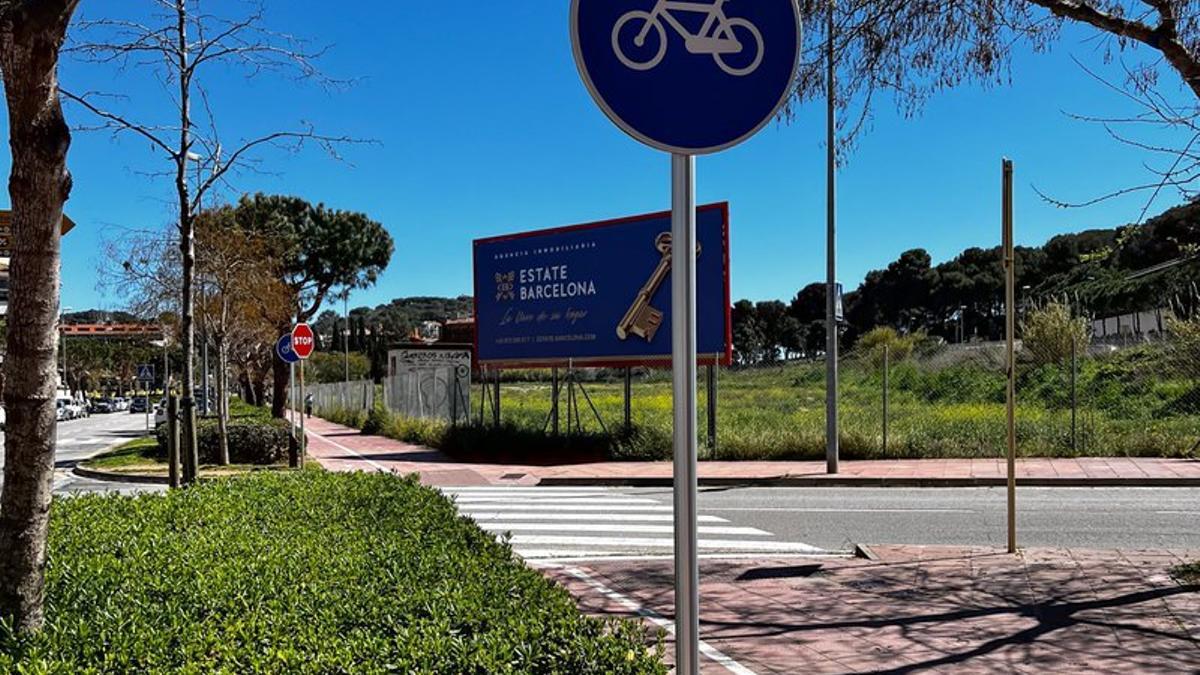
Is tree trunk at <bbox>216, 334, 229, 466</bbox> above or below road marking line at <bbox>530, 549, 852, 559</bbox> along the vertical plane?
above

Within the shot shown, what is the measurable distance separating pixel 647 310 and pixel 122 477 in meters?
11.0

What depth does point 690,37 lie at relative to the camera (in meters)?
2.49

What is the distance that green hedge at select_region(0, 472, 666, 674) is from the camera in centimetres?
262

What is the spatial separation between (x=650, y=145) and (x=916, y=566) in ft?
20.7

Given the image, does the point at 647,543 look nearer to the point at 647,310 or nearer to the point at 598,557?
the point at 598,557

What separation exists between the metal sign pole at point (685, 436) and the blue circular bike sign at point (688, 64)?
0.23 meters

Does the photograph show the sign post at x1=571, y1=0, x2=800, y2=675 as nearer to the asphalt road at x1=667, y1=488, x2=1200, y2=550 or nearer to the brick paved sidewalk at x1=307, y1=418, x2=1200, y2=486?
the asphalt road at x1=667, y1=488, x2=1200, y2=550

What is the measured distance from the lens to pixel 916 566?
777 cm

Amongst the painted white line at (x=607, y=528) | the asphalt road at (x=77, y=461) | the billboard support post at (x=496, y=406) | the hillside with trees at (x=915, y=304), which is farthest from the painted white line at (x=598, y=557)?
the hillside with trees at (x=915, y=304)

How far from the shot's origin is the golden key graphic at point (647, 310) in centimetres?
2039

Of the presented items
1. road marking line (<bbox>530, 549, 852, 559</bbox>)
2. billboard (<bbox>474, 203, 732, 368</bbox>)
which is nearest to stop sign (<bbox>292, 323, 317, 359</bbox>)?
billboard (<bbox>474, 203, 732, 368</bbox>)

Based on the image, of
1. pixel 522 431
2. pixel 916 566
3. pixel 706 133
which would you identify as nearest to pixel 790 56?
pixel 706 133

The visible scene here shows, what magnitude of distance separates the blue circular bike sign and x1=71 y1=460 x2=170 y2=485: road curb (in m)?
17.1

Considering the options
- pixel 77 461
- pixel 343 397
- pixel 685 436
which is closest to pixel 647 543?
pixel 685 436
